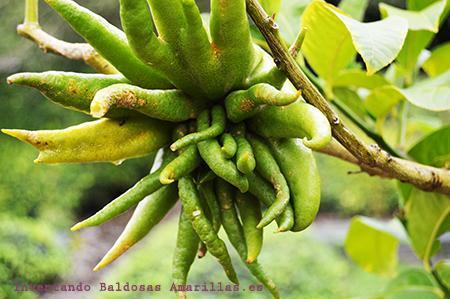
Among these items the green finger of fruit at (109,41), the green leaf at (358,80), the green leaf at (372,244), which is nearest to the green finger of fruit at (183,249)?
the green finger of fruit at (109,41)

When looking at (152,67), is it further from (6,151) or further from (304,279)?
(6,151)

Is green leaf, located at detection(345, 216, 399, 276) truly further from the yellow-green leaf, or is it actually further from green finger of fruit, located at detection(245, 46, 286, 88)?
green finger of fruit, located at detection(245, 46, 286, 88)

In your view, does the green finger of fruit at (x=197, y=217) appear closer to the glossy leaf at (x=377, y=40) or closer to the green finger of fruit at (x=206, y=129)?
the green finger of fruit at (x=206, y=129)

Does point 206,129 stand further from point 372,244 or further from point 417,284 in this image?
point 372,244

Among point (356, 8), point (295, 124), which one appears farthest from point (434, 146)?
point (295, 124)

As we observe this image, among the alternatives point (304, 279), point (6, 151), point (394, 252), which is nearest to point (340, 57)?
point (394, 252)

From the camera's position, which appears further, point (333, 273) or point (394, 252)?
point (333, 273)

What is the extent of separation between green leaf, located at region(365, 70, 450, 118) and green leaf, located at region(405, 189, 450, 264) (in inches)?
5.2

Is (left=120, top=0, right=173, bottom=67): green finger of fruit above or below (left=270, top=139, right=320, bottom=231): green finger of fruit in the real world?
above

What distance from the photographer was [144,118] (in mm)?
505

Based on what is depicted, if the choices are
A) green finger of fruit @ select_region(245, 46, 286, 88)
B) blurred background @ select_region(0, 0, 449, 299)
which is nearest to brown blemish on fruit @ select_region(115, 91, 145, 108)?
green finger of fruit @ select_region(245, 46, 286, 88)

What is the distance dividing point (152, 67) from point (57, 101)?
8cm

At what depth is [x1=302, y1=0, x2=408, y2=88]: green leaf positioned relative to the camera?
1.83 feet

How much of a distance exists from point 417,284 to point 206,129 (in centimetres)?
69
